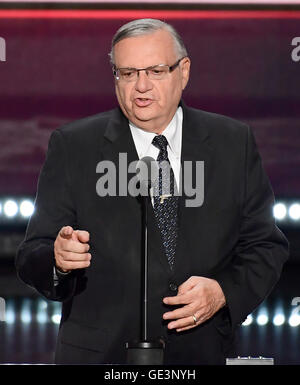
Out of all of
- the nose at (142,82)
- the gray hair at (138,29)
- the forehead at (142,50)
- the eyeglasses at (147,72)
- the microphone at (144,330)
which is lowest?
the microphone at (144,330)

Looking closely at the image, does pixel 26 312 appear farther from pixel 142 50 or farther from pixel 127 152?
pixel 142 50

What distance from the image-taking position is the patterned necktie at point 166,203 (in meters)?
2.04

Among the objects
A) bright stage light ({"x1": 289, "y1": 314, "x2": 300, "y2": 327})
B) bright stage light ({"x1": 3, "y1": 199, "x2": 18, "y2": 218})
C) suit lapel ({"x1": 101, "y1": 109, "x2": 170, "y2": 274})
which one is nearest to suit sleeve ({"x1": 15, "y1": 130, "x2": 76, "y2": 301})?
suit lapel ({"x1": 101, "y1": 109, "x2": 170, "y2": 274})

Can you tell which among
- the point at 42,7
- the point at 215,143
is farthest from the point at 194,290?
the point at 42,7

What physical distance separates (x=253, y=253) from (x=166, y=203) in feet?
0.79

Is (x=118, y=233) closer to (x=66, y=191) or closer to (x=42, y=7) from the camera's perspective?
(x=66, y=191)

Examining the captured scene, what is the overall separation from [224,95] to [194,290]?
1855 mm

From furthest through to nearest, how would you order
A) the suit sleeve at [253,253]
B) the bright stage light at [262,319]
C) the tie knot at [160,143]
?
the bright stage light at [262,319]
the tie knot at [160,143]
the suit sleeve at [253,253]

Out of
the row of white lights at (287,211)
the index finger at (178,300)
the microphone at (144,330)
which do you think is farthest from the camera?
the row of white lights at (287,211)

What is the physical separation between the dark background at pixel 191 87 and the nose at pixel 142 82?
155cm

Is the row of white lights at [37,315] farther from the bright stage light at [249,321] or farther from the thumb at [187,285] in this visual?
the thumb at [187,285]

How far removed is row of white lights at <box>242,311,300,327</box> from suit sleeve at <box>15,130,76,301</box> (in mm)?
1731

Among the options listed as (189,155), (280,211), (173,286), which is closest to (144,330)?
(173,286)

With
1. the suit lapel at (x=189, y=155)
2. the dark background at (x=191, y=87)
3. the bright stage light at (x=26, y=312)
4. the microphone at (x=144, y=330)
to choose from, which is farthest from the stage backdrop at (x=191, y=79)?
the microphone at (x=144, y=330)
